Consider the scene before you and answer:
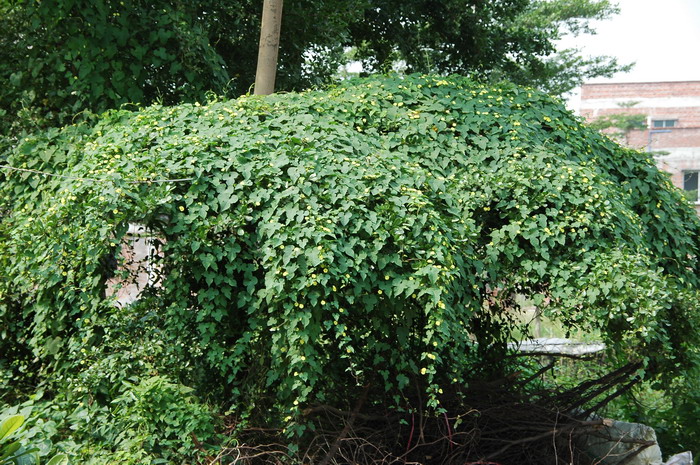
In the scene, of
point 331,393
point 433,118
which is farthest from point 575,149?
point 331,393

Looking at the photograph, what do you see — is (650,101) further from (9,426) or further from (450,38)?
(9,426)

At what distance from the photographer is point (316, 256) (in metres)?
4.47

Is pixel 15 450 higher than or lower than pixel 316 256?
lower

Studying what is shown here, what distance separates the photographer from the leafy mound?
4629 millimetres

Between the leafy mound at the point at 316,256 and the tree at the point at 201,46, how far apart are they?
161 centimetres

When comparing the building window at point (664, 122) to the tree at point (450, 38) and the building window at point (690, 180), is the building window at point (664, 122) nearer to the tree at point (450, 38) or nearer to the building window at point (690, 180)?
the building window at point (690, 180)

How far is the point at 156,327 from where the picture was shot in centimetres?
526

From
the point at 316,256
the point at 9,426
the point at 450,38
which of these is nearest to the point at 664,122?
the point at 450,38

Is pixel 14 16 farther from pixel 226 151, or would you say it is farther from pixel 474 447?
pixel 474 447

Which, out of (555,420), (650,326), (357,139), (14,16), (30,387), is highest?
(14,16)

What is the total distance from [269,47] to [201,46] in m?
0.80

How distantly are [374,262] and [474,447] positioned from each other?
1410 mm

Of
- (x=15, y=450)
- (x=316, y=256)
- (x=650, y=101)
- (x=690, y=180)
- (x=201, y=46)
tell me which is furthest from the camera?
(x=650, y=101)

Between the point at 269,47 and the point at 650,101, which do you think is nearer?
the point at 269,47
